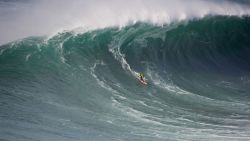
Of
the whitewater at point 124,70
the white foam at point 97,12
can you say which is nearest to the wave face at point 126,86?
the whitewater at point 124,70

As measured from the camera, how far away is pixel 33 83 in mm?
14289

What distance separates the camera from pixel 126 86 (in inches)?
588

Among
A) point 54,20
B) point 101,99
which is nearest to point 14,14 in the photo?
point 54,20

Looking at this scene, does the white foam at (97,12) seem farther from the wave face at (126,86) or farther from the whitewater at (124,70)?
the wave face at (126,86)

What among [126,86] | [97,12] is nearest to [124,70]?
[126,86]

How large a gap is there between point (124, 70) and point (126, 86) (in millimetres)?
903

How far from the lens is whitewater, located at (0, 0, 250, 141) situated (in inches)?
545

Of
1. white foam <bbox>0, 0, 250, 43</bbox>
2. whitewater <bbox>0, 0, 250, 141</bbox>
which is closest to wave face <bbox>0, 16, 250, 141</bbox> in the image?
whitewater <bbox>0, 0, 250, 141</bbox>

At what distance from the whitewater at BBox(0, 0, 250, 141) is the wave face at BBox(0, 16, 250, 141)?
0.12ft

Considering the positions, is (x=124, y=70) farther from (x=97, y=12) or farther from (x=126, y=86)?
(x=97, y=12)

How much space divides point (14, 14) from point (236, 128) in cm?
1050

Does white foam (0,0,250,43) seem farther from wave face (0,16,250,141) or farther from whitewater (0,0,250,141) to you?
wave face (0,16,250,141)

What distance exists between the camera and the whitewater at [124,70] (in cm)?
1384

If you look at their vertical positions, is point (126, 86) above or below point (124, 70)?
below
